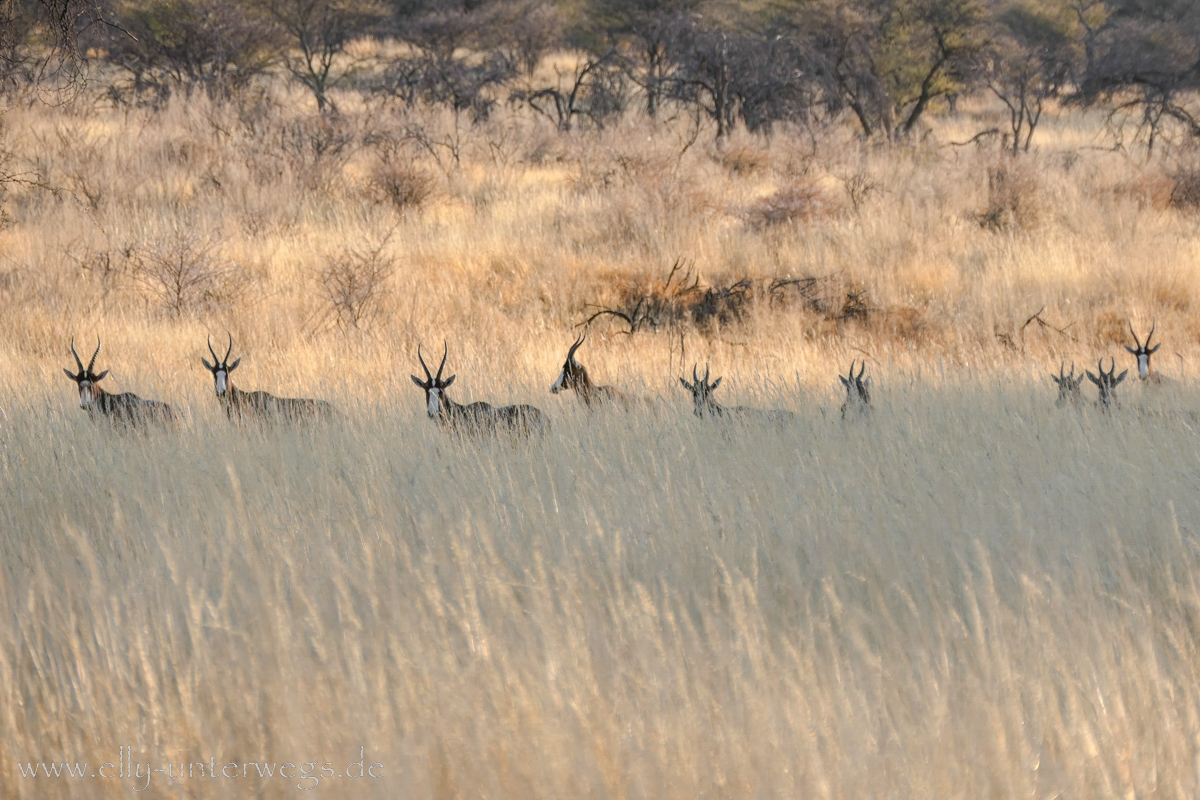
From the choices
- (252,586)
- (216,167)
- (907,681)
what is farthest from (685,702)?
(216,167)

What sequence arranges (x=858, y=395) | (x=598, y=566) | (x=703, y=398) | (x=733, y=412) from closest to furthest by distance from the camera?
(x=598, y=566) < (x=733, y=412) < (x=858, y=395) < (x=703, y=398)

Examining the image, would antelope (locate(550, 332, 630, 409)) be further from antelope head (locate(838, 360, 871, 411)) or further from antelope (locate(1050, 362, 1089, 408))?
antelope (locate(1050, 362, 1089, 408))

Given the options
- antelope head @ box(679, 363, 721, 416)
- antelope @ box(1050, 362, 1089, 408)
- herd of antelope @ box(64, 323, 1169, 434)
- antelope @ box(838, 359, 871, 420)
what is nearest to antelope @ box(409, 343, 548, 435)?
herd of antelope @ box(64, 323, 1169, 434)

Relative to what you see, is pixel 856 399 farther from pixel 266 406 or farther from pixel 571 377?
pixel 266 406

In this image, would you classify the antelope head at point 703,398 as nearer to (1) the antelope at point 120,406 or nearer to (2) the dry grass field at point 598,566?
(2) the dry grass field at point 598,566

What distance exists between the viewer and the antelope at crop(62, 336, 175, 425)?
6.16 metres

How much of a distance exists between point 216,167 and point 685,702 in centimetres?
1426

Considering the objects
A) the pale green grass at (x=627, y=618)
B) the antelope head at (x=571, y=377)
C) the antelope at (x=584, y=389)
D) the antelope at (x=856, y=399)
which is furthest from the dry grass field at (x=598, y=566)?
the antelope head at (x=571, y=377)

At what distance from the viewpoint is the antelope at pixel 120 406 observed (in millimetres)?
6160

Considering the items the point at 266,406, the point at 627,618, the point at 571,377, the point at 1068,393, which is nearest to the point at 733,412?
the point at 571,377

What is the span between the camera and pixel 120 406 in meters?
6.46

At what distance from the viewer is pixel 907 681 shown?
9.09ft

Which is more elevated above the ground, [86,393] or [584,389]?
[86,393]

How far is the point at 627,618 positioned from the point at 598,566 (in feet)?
1.81
